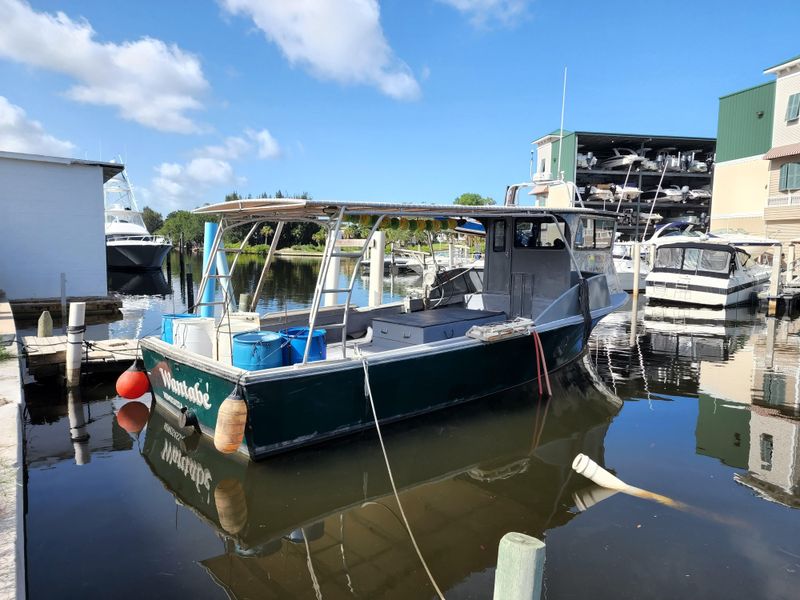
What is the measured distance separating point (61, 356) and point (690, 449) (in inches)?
358

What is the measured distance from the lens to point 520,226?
9555 mm

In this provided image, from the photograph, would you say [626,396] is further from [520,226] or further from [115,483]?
[115,483]

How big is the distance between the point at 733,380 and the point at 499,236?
4941mm

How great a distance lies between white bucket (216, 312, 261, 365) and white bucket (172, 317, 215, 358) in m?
0.11

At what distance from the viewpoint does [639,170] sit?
125ft

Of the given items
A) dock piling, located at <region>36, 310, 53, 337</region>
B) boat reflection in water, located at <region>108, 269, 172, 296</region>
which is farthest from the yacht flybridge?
boat reflection in water, located at <region>108, 269, 172, 296</region>

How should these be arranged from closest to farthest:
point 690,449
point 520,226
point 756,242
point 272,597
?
point 272,597 → point 690,449 → point 520,226 → point 756,242

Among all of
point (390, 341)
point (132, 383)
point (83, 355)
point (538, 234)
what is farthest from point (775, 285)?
point (83, 355)

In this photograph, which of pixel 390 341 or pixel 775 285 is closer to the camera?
pixel 390 341

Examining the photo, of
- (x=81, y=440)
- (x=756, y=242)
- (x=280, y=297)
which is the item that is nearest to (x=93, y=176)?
(x=280, y=297)

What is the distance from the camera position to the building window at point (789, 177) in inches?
1005

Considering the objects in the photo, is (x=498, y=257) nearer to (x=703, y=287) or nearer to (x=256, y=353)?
(x=256, y=353)

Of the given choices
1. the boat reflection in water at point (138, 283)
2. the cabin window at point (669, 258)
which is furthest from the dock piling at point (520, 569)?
the boat reflection in water at point (138, 283)

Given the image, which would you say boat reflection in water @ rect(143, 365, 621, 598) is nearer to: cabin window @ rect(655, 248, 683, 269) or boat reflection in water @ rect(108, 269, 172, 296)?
cabin window @ rect(655, 248, 683, 269)
